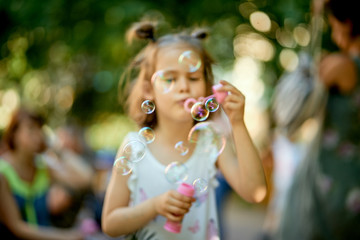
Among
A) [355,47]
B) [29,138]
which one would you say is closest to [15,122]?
[29,138]

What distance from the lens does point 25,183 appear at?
3170 mm

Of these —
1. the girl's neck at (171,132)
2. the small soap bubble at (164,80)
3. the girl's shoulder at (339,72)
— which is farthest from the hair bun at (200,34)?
the girl's shoulder at (339,72)

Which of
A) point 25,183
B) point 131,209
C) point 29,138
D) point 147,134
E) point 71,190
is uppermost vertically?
point 147,134

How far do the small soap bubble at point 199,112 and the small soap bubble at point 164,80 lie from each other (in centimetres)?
11

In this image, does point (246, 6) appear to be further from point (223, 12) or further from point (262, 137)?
point (262, 137)

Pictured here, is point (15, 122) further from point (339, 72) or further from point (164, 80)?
point (339, 72)

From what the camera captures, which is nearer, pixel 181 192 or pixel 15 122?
pixel 181 192

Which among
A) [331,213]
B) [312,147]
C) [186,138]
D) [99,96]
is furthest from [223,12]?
[99,96]

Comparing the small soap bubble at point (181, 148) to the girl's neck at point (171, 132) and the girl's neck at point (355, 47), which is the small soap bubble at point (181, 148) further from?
the girl's neck at point (355, 47)

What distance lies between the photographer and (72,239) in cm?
310

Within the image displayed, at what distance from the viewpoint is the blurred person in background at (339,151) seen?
7.69 ft

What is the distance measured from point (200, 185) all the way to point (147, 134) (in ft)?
0.92

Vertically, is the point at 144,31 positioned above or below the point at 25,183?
above

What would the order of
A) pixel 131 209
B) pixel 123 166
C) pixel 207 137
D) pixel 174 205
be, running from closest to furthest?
pixel 174 205 → pixel 131 209 → pixel 123 166 → pixel 207 137
